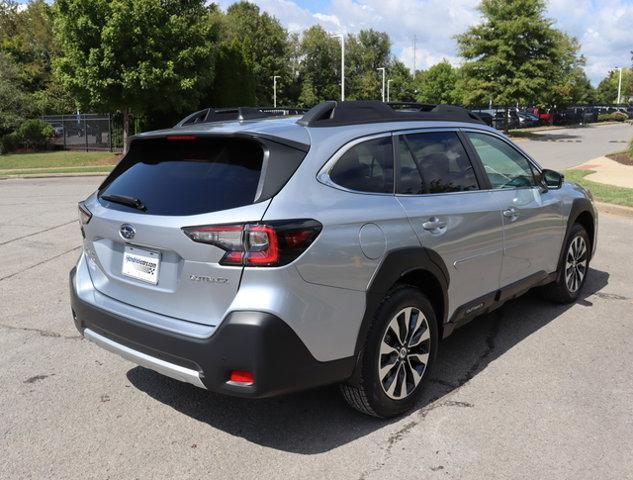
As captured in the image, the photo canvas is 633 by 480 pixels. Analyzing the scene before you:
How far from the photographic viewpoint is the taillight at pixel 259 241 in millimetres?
2793

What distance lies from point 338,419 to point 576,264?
3.18 m

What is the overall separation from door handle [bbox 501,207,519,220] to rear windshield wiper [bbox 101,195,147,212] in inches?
99.4

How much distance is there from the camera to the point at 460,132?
4.28 metres

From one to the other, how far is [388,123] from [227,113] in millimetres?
1362

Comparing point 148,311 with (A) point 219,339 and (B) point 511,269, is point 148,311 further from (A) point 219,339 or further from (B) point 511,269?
(B) point 511,269

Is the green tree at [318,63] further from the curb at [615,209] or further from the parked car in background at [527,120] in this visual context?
the curb at [615,209]

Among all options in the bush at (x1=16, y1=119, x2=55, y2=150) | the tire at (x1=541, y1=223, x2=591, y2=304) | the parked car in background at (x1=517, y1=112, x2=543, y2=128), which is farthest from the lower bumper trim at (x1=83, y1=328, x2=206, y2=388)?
the parked car in background at (x1=517, y1=112, x2=543, y2=128)

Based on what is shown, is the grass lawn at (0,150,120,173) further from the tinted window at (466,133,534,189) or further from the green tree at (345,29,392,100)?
the green tree at (345,29,392,100)

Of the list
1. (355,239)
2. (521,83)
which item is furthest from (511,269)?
(521,83)

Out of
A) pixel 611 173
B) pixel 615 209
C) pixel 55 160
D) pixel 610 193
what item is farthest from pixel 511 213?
pixel 55 160

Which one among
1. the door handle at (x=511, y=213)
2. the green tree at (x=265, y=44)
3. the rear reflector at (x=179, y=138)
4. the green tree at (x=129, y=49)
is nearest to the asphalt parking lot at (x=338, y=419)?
the door handle at (x=511, y=213)

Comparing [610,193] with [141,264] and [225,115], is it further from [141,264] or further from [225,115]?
[141,264]

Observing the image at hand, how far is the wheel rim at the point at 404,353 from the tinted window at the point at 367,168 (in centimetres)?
74

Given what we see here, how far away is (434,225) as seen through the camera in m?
3.61
